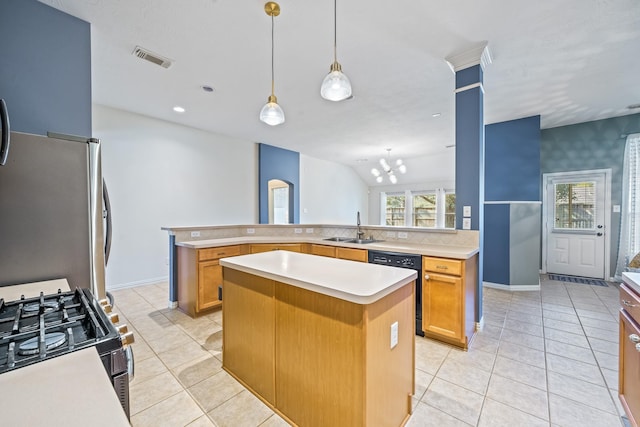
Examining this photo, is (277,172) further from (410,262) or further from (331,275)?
(331,275)

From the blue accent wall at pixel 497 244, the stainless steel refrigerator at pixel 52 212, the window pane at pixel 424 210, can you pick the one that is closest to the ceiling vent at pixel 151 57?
the stainless steel refrigerator at pixel 52 212

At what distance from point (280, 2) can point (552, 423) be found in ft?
11.0

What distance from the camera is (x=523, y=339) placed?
2.56m

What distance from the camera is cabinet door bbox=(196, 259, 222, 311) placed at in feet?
9.98

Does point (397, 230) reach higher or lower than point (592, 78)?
lower

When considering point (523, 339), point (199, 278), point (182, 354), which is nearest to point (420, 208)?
point (523, 339)

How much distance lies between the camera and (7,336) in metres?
0.72

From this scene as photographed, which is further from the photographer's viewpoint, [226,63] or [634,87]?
[634,87]

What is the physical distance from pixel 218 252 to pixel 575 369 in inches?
139

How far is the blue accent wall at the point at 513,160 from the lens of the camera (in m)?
4.19

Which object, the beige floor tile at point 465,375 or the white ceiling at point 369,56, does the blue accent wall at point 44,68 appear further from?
the beige floor tile at point 465,375

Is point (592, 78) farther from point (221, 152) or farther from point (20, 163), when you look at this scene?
point (221, 152)

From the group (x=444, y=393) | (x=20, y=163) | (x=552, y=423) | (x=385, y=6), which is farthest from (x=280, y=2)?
(x=552, y=423)

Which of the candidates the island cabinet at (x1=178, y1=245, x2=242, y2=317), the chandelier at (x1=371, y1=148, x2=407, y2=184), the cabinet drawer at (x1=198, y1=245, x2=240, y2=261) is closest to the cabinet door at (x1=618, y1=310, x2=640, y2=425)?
the island cabinet at (x1=178, y1=245, x2=242, y2=317)
